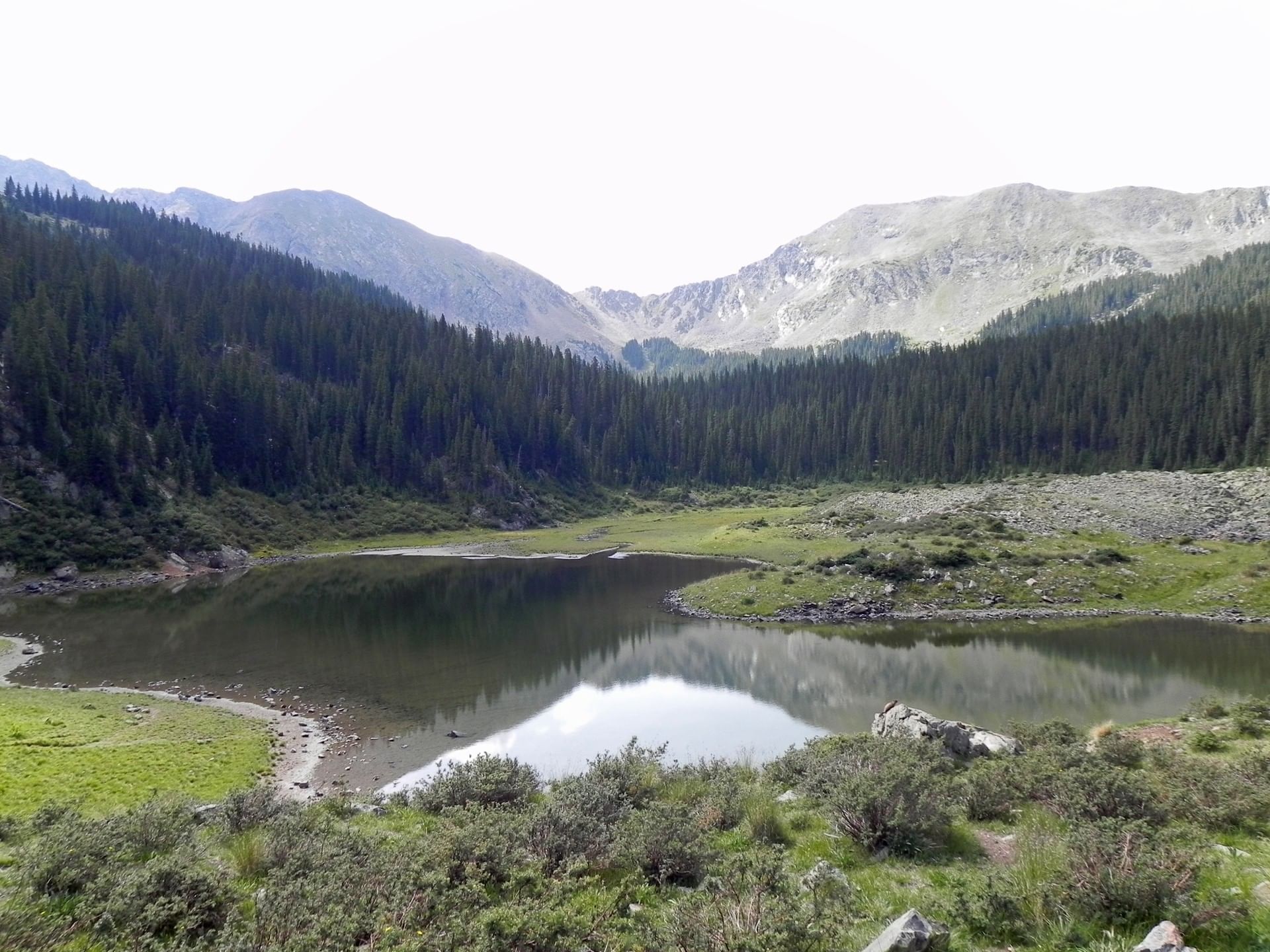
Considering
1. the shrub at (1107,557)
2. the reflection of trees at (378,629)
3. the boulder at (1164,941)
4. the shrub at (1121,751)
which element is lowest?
the reflection of trees at (378,629)

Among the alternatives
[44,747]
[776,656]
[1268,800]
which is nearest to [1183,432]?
[776,656]

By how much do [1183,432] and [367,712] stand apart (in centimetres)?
12721

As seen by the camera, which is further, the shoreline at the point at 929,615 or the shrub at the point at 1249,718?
the shoreline at the point at 929,615

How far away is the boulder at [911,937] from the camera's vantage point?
789cm

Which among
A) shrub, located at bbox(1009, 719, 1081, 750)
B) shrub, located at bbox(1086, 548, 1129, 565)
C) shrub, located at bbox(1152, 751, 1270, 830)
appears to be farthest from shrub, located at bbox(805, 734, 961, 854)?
shrub, located at bbox(1086, 548, 1129, 565)

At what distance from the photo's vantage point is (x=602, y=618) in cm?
4719

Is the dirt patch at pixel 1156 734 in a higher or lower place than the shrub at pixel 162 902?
lower

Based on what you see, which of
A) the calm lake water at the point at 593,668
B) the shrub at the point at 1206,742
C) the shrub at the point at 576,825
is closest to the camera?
the shrub at the point at 576,825

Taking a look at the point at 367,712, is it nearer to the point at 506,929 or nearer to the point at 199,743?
the point at 199,743

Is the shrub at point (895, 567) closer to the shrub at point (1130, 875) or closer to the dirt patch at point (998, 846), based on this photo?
the dirt patch at point (998, 846)

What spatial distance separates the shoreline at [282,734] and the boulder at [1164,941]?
1877 cm

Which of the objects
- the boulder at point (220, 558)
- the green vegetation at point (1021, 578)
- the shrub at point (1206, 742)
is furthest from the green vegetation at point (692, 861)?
the boulder at point (220, 558)

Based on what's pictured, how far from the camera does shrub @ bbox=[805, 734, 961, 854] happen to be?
12078 mm

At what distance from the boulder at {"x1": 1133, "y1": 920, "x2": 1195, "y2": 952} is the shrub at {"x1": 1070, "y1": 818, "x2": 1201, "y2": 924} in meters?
0.81
